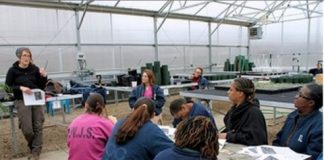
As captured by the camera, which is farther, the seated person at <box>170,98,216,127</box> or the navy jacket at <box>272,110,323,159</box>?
the seated person at <box>170,98,216,127</box>

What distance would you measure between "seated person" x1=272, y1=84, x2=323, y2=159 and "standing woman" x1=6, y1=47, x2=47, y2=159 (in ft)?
8.80

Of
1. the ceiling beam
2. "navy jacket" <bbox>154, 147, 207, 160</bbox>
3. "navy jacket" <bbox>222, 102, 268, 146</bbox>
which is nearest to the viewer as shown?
"navy jacket" <bbox>154, 147, 207, 160</bbox>

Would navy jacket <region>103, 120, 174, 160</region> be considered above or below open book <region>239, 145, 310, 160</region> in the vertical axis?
above

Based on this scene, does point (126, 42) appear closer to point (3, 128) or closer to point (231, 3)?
point (231, 3)

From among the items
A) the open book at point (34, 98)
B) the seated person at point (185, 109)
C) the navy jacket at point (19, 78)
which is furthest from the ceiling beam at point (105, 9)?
the seated person at point (185, 109)

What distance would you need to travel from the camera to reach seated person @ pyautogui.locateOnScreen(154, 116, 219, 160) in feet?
3.84

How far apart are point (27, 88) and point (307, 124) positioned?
2825 millimetres

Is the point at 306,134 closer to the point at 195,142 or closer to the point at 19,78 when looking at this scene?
the point at 195,142

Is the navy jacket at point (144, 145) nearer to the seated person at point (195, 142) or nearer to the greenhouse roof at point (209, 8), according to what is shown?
the seated person at point (195, 142)

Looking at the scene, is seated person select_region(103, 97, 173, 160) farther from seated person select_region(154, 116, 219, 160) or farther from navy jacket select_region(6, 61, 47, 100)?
navy jacket select_region(6, 61, 47, 100)

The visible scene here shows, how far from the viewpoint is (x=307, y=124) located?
189 centimetres

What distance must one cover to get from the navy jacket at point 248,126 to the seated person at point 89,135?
0.84 metres

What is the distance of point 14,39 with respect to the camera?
21.6 ft

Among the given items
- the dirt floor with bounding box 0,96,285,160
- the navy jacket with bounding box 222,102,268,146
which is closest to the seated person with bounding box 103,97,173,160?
the navy jacket with bounding box 222,102,268,146
